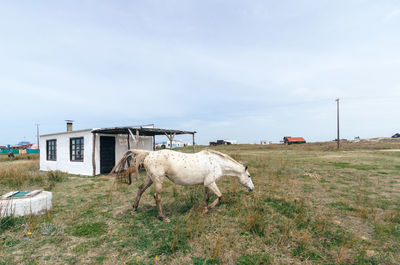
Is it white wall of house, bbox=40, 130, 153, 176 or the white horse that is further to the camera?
white wall of house, bbox=40, 130, 153, 176

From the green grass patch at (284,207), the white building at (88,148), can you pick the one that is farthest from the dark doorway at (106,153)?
the green grass patch at (284,207)

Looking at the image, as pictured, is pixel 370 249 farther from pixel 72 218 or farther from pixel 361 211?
pixel 72 218

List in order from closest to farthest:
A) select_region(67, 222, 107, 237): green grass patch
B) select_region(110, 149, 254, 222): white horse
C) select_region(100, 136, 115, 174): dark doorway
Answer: select_region(67, 222, 107, 237): green grass patch
select_region(110, 149, 254, 222): white horse
select_region(100, 136, 115, 174): dark doorway

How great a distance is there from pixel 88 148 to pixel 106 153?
1.24 meters

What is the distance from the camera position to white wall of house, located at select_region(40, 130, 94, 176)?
13.1 m

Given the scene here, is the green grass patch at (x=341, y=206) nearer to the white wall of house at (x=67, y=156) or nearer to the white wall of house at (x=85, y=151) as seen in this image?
the white wall of house at (x=85, y=151)

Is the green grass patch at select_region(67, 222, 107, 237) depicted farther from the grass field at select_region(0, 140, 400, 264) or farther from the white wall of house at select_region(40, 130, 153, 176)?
the white wall of house at select_region(40, 130, 153, 176)

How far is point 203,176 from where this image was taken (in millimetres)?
5043

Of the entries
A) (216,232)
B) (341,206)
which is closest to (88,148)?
(216,232)

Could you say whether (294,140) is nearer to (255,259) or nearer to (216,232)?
(216,232)

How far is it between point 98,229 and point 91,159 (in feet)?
33.0

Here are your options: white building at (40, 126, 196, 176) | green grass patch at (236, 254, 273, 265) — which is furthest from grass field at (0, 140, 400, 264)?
white building at (40, 126, 196, 176)

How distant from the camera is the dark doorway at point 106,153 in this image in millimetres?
13484

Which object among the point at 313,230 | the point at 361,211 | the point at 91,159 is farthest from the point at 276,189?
the point at 91,159
